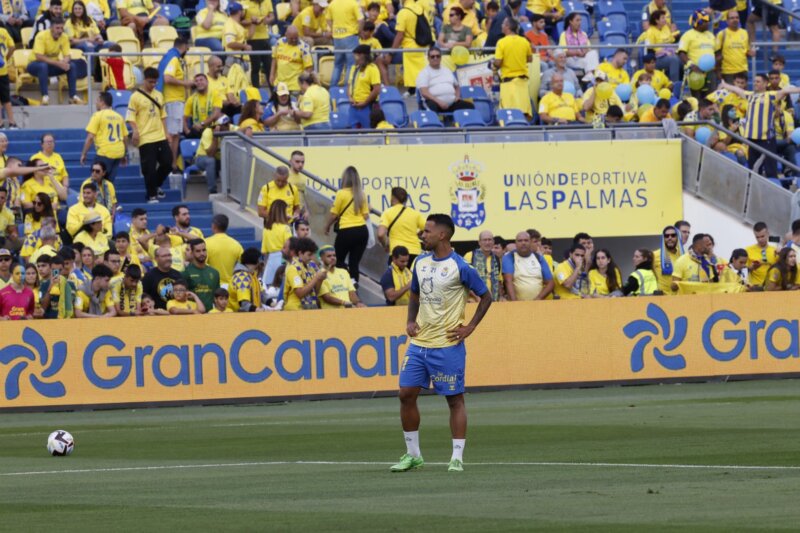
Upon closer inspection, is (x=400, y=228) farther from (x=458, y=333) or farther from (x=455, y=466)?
(x=455, y=466)

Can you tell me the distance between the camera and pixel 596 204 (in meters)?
28.2

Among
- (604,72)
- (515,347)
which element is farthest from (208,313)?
(604,72)

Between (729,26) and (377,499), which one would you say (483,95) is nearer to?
(729,26)

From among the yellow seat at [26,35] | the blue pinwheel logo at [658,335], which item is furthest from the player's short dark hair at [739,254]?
the yellow seat at [26,35]

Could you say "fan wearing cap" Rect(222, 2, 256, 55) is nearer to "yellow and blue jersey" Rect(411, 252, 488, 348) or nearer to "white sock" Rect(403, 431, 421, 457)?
"yellow and blue jersey" Rect(411, 252, 488, 348)

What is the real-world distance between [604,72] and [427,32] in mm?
3370

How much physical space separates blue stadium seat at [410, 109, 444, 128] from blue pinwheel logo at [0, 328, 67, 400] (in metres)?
8.87

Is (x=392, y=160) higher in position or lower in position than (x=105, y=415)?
higher

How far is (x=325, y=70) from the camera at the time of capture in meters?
29.0

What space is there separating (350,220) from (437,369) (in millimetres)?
11756

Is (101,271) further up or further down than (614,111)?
further down

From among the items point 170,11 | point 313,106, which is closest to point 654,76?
point 313,106

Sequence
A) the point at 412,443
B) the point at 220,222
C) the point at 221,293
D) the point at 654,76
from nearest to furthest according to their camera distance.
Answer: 1. the point at 412,443
2. the point at 221,293
3. the point at 220,222
4. the point at 654,76

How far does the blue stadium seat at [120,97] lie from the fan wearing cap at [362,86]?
3783mm
